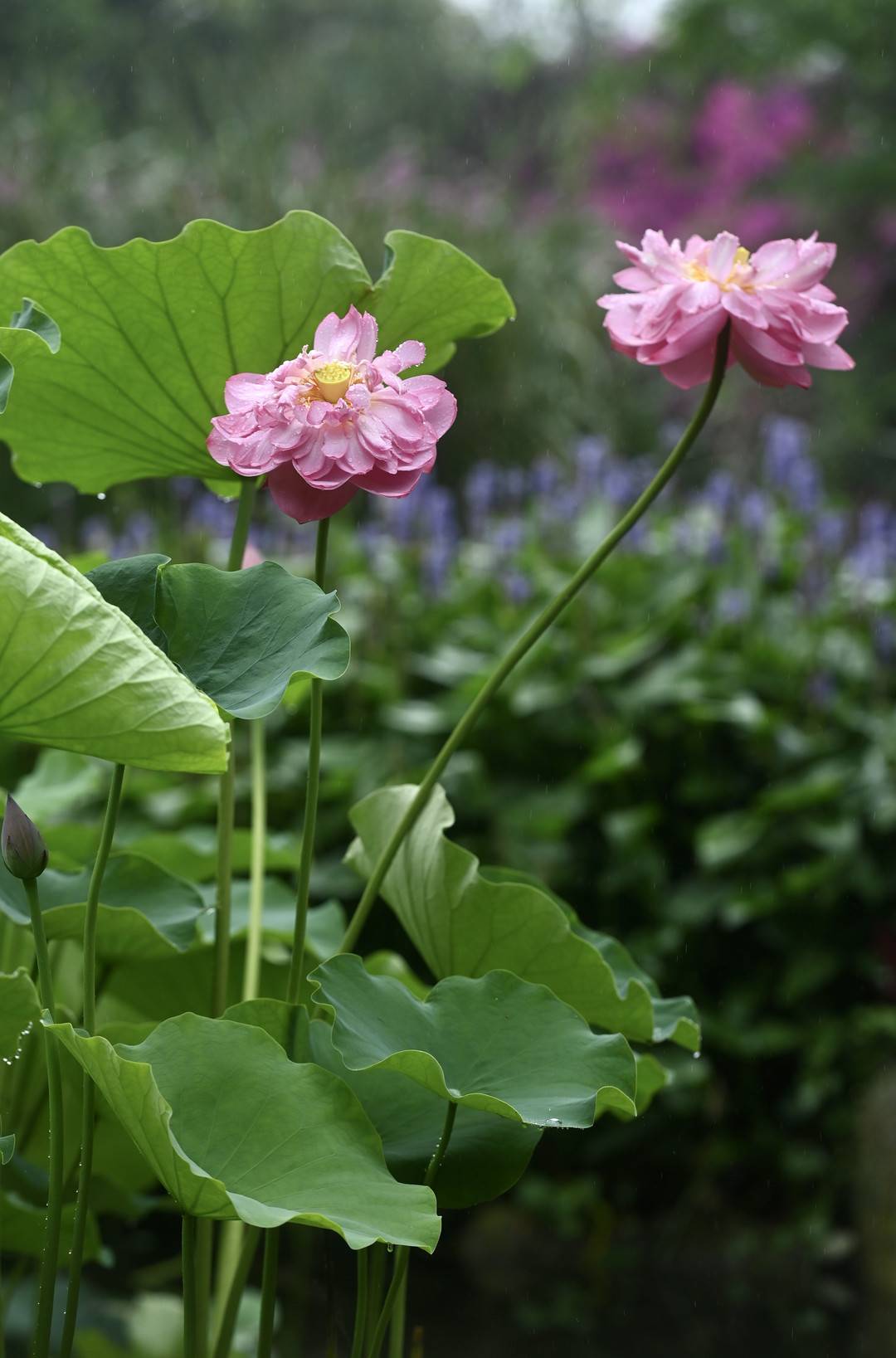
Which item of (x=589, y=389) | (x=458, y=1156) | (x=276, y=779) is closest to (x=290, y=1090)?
(x=458, y=1156)

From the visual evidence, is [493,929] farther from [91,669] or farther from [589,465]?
[589,465]

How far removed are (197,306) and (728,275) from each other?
293 millimetres

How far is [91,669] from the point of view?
574mm

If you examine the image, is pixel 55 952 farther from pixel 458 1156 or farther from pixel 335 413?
pixel 335 413

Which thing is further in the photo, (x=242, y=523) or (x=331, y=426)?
(x=242, y=523)

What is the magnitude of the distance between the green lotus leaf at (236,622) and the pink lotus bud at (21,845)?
11 cm

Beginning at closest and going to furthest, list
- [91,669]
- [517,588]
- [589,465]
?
[91,669] → [517,588] → [589,465]

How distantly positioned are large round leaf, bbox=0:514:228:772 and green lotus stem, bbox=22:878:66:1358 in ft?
0.33

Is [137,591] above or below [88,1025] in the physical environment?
above

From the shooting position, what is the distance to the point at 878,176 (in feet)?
24.8

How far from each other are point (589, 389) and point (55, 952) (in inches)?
219

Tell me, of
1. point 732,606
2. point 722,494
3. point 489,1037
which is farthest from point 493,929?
point 722,494

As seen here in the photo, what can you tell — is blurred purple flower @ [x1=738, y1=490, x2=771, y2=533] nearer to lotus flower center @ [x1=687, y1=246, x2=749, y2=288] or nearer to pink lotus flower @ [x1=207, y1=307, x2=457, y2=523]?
lotus flower center @ [x1=687, y1=246, x2=749, y2=288]

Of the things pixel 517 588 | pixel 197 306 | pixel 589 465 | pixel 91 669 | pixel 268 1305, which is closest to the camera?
pixel 91 669
